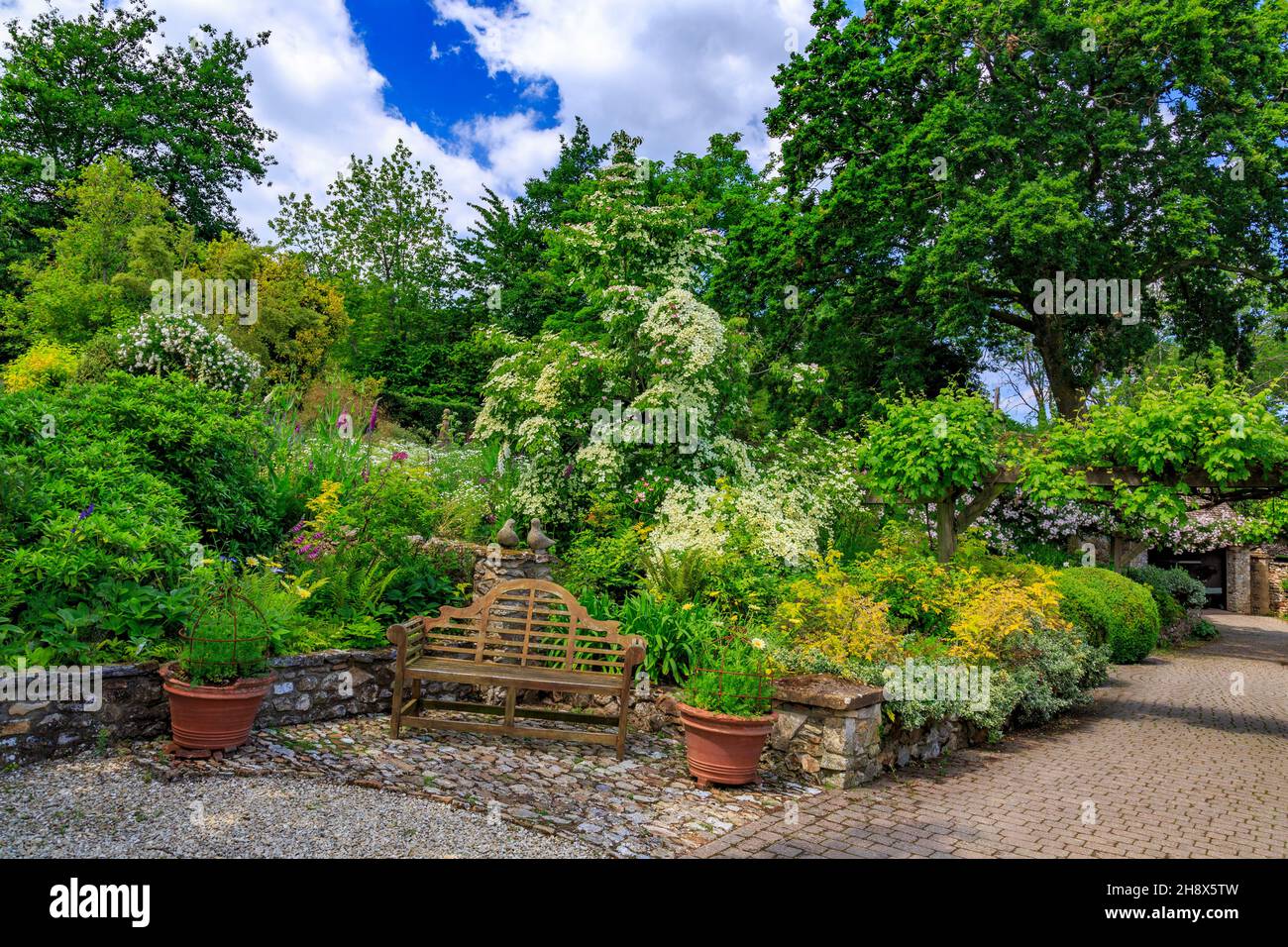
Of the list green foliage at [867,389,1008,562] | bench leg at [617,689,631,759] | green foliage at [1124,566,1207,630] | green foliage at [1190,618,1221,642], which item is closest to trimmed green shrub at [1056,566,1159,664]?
green foliage at [867,389,1008,562]

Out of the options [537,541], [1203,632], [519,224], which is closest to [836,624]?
[537,541]

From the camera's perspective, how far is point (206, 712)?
4.80 m

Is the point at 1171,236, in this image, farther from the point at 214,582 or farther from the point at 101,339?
the point at 101,339

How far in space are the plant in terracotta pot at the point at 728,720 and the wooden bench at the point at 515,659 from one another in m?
0.58

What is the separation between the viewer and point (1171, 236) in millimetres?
13727

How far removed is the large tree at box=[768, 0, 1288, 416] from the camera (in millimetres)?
13641

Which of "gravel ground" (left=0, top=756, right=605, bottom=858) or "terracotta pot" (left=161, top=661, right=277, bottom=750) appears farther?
"terracotta pot" (left=161, top=661, right=277, bottom=750)

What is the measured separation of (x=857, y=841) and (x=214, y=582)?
465cm

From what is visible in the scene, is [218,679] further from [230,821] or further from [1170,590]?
[1170,590]

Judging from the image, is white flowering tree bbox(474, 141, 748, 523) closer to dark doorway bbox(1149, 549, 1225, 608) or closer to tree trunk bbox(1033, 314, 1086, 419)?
tree trunk bbox(1033, 314, 1086, 419)

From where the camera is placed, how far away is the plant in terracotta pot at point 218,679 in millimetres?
4805

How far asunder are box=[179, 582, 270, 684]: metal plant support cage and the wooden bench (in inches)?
36.2

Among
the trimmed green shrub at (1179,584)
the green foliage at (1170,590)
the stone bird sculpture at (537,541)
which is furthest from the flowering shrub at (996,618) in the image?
the trimmed green shrub at (1179,584)
